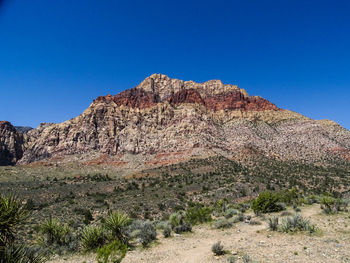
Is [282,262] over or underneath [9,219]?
underneath

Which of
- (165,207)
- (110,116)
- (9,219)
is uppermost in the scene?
(110,116)

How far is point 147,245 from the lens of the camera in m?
12.2

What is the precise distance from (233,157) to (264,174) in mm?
19859

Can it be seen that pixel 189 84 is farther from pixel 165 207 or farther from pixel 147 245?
pixel 147 245

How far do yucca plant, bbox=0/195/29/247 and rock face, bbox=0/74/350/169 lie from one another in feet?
201

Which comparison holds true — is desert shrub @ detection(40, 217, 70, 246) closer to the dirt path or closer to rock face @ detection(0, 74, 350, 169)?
the dirt path

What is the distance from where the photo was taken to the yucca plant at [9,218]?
22.7 ft

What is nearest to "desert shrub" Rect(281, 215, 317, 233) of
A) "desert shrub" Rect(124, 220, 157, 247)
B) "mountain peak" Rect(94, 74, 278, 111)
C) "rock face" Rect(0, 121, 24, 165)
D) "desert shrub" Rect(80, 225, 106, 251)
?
"desert shrub" Rect(124, 220, 157, 247)

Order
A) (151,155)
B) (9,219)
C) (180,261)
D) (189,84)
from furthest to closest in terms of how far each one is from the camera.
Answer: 1. (189,84)
2. (151,155)
3. (180,261)
4. (9,219)

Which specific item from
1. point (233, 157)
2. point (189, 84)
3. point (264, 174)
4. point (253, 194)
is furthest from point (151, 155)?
point (189, 84)

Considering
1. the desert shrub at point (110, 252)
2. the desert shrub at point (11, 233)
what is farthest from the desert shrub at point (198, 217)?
the desert shrub at point (11, 233)

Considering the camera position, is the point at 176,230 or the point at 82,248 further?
the point at 176,230

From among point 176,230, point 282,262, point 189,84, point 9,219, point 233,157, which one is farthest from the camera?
point 189,84

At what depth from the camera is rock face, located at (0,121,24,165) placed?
104 meters
